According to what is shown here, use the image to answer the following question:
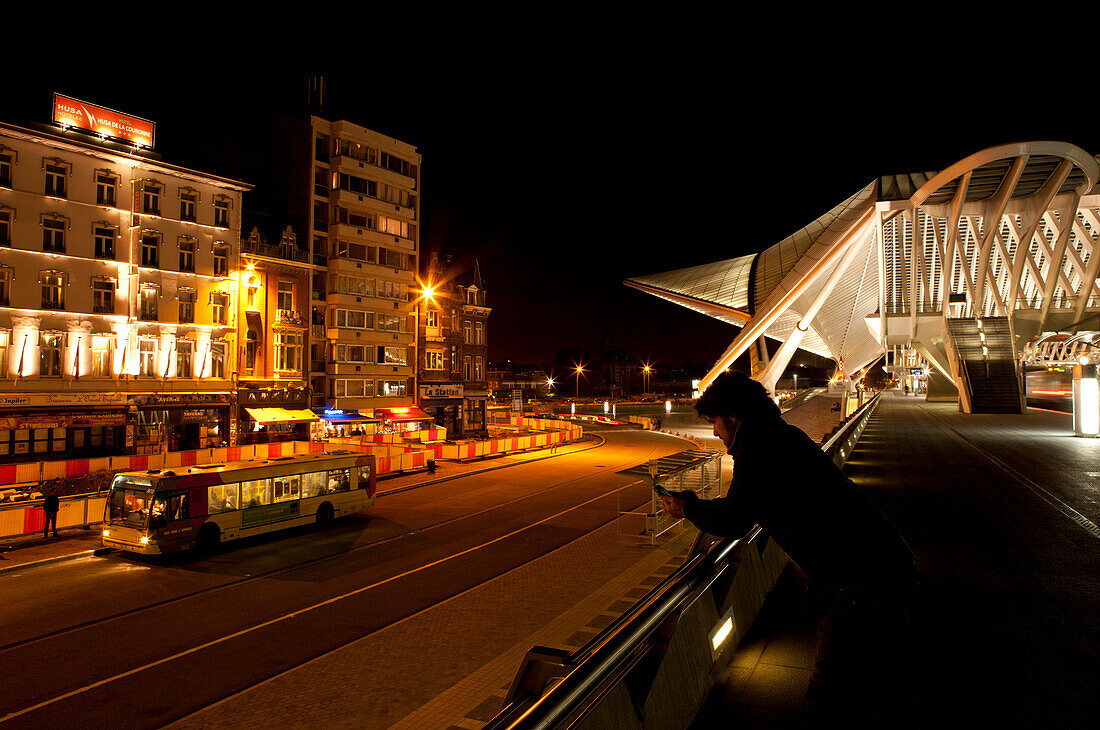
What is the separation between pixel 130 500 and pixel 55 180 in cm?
2285

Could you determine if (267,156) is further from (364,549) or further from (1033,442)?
(1033,442)

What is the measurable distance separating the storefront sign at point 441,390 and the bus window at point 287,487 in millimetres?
29943

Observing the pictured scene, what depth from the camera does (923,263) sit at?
51.2 meters

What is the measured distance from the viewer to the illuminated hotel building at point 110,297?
94.1 ft

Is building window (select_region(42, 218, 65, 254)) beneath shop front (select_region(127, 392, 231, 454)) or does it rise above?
above

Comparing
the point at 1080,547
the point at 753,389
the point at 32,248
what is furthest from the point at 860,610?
the point at 32,248

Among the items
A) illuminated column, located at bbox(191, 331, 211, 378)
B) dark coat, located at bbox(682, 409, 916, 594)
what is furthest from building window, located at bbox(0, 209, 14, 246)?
dark coat, located at bbox(682, 409, 916, 594)

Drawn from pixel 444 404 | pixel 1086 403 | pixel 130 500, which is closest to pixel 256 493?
pixel 130 500

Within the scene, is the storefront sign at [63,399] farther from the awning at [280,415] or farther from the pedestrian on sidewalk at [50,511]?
the pedestrian on sidewalk at [50,511]

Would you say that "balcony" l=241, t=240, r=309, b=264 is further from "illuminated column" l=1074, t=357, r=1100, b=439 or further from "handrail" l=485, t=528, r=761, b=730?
"illuminated column" l=1074, t=357, r=1100, b=439

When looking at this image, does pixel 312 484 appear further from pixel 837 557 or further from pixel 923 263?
pixel 923 263

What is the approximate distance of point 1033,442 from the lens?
825 inches

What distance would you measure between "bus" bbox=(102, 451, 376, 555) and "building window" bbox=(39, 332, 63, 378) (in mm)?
17491

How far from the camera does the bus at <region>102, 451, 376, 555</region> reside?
1521 cm
